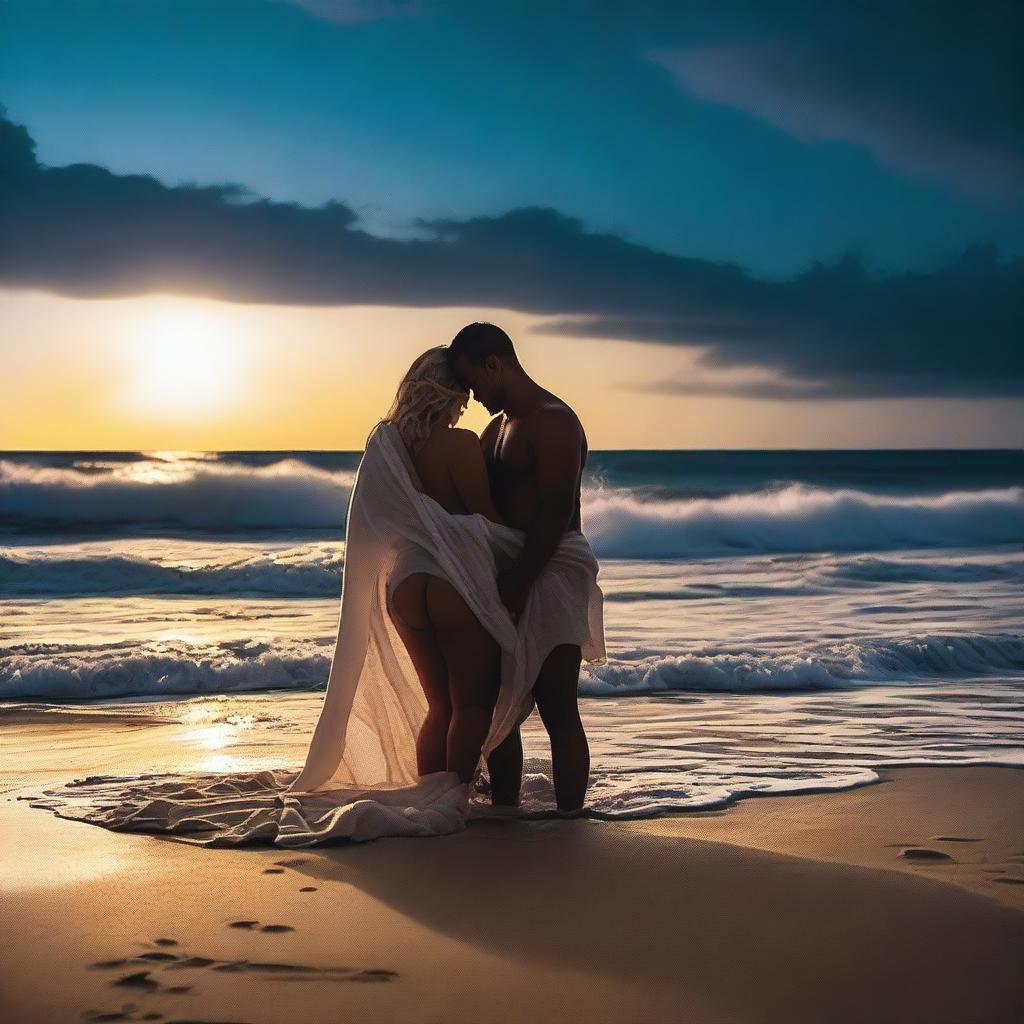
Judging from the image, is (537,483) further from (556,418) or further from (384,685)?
(384,685)

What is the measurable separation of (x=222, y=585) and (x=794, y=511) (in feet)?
51.3

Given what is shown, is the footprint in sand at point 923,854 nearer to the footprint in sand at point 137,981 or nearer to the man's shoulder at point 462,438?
the man's shoulder at point 462,438

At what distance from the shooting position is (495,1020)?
9.91 feet

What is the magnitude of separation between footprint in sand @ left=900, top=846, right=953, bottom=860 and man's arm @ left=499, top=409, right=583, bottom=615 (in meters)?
1.62

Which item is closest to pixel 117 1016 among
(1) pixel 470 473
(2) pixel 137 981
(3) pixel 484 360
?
(2) pixel 137 981

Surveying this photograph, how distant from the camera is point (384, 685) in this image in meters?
5.34

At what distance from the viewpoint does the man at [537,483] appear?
4984 millimetres

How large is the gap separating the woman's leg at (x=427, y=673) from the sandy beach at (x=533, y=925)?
340mm

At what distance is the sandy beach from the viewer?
10.2 feet

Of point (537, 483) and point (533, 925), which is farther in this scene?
point (537, 483)

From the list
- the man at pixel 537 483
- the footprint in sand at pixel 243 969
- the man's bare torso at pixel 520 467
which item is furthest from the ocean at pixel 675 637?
the footprint in sand at pixel 243 969

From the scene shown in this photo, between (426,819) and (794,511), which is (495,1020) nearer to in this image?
(426,819)

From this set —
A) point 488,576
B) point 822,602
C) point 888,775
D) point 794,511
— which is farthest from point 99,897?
point 794,511

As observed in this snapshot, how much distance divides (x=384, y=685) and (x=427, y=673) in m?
0.32
